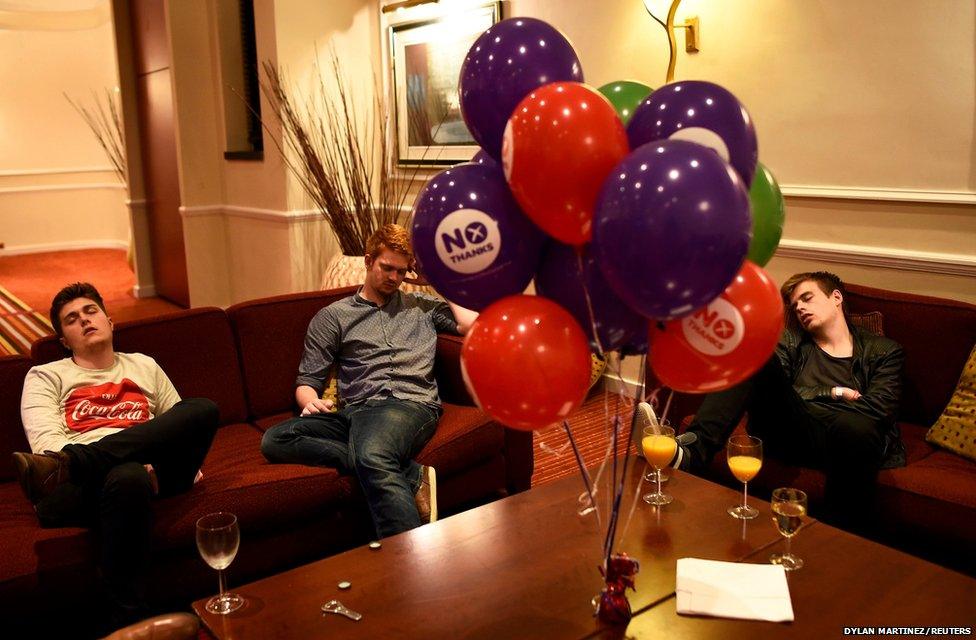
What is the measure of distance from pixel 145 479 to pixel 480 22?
3044 mm

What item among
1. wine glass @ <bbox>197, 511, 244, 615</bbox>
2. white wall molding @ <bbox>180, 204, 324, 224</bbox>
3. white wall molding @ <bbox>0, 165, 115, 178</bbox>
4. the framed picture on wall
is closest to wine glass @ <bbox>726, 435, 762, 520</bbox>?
wine glass @ <bbox>197, 511, 244, 615</bbox>

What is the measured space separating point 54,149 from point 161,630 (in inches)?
364

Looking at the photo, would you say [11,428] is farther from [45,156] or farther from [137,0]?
[45,156]

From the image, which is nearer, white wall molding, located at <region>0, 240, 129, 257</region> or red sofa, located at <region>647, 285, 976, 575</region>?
red sofa, located at <region>647, 285, 976, 575</region>

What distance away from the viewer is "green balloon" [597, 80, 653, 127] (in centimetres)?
154

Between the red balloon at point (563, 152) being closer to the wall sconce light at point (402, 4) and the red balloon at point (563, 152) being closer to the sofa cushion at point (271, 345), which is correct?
the sofa cushion at point (271, 345)

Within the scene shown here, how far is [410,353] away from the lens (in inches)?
110

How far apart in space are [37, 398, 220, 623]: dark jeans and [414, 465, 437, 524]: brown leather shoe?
62 cm

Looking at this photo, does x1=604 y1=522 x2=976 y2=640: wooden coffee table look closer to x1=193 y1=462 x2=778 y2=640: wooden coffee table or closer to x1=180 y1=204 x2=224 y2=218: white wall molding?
x1=193 y1=462 x2=778 y2=640: wooden coffee table

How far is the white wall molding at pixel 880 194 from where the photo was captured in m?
2.77

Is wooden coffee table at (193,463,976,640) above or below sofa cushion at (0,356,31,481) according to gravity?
below

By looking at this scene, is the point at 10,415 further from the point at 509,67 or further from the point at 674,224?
the point at 674,224

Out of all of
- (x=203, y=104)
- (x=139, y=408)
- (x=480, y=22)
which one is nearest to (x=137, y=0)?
(x=203, y=104)

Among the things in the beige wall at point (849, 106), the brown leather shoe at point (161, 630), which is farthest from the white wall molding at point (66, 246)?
the brown leather shoe at point (161, 630)
